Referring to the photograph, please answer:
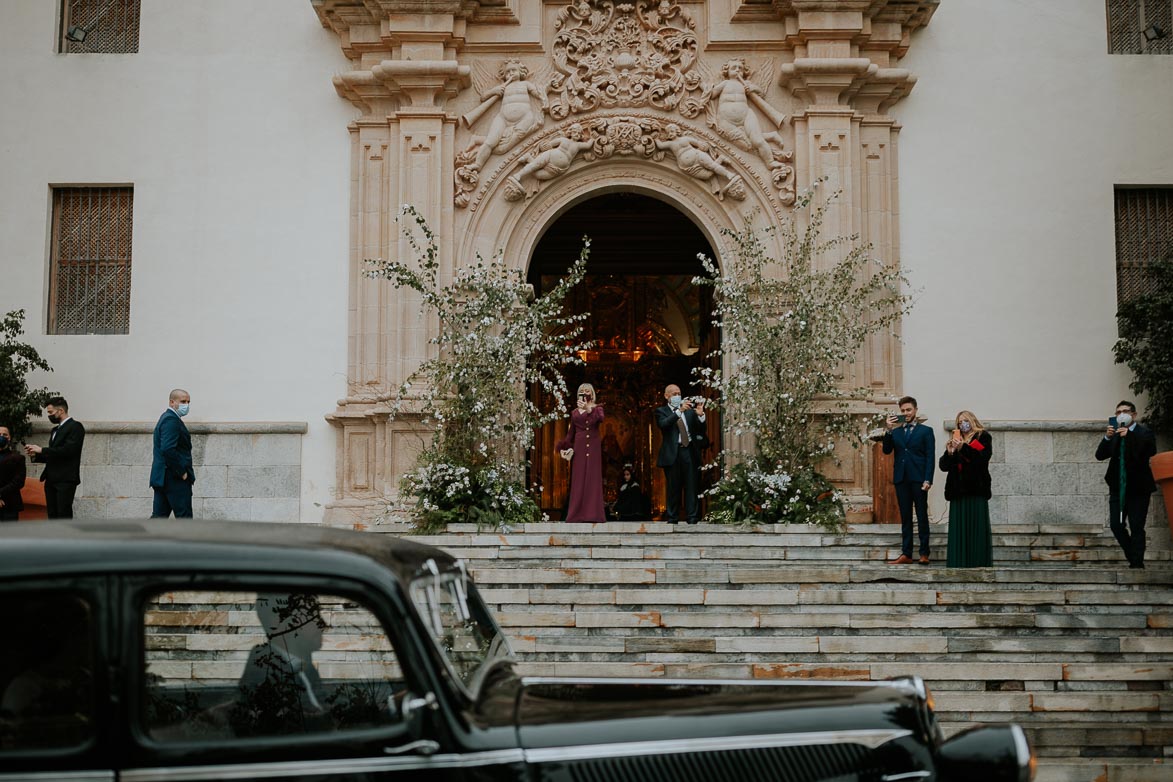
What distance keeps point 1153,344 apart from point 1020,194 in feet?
8.69

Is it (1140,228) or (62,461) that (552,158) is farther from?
(1140,228)

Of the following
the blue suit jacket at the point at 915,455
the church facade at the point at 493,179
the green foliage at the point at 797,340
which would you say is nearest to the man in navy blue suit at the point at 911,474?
the blue suit jacket at the point at 915,455

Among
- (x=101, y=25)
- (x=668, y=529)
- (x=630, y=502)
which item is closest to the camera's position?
(x=668, y=529)

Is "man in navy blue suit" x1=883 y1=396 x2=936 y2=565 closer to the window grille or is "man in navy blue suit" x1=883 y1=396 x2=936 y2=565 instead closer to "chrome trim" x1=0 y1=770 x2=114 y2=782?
the window grille

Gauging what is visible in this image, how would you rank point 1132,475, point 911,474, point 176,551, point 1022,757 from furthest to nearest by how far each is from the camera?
point 911,474
point 1132,475
point 1022,757
point 176,551

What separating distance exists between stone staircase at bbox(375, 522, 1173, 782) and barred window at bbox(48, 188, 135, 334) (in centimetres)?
724

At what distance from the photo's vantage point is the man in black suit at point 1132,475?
40.1ft

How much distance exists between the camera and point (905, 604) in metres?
10.6

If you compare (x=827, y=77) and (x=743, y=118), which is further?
(x=743, y=118)

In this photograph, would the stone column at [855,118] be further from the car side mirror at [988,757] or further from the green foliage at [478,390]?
the car side mirror at [988,757]

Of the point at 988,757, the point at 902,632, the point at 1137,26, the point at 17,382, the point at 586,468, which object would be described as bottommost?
the point at 902,632

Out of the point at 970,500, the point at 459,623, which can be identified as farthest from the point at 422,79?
the point at 459,623

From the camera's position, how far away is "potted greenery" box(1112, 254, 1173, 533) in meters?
15.3

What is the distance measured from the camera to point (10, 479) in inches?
531
